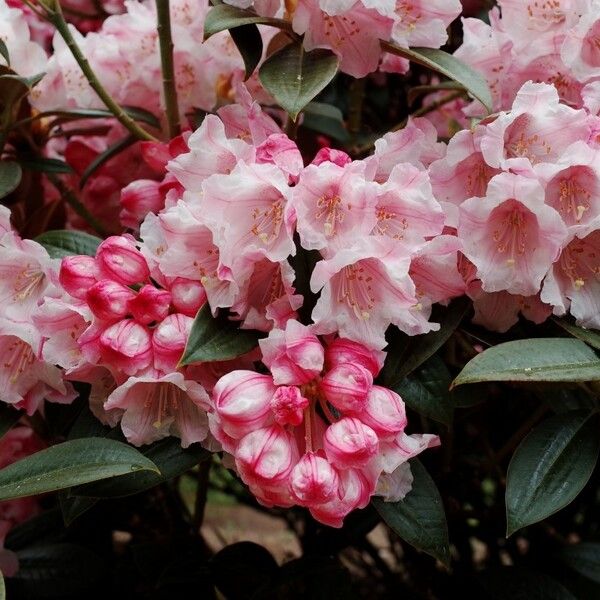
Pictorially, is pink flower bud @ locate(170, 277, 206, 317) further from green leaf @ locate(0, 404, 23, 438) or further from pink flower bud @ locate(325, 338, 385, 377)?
green leaf @ locate(0, 404, 23, 438)

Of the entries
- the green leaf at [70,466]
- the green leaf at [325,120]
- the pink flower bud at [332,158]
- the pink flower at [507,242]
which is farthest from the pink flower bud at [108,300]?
the green leaf at [325,120]

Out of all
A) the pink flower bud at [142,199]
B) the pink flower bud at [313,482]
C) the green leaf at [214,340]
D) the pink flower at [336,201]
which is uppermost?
the pink flower at [336,201]

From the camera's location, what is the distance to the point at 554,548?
1452 mm

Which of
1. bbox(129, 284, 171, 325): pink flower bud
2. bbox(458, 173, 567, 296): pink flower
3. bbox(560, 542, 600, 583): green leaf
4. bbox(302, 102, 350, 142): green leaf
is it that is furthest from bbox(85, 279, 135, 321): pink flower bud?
bbox(560, 542, 600, 583): green leaf

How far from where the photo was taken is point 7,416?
1.01m

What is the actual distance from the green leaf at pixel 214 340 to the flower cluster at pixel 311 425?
3cm

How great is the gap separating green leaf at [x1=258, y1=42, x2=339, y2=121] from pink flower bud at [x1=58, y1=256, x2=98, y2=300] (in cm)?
23

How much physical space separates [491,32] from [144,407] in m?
0.55

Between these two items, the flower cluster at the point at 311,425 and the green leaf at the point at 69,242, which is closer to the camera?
the flower cluster at the point at 311,425

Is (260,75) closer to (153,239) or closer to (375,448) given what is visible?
(153,239)

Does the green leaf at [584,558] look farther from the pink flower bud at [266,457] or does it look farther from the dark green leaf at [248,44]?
the dark green leaf at [248,44]

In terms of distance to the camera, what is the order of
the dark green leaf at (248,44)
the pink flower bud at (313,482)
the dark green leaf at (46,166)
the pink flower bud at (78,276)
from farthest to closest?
the dark green leaf at (46,166) < the dark green leaf at (248,44) < the pink flower bud at (78,276) < the pink flower bud at (313,482)

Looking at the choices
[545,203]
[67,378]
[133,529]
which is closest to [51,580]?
[133,529]

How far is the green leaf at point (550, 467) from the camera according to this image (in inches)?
33.6
